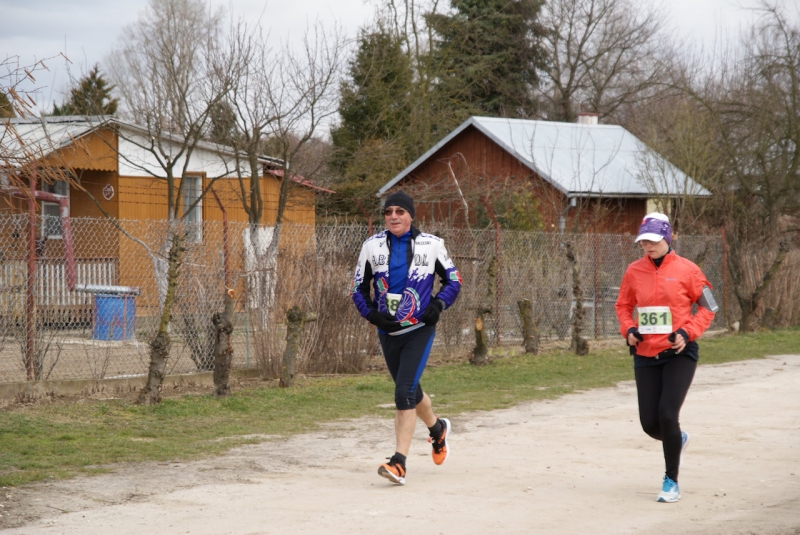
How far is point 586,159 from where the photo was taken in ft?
99.1

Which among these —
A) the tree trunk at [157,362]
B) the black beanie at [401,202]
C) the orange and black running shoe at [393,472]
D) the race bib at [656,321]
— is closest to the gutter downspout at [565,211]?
the tree trunk at [157,362]

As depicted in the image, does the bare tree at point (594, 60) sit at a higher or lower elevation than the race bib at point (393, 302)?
higher

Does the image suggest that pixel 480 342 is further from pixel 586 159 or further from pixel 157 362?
pixel 586 159

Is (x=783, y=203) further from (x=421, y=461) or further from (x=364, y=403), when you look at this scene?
(x=421, y=461)

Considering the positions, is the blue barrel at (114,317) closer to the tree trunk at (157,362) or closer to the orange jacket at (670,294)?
the tree trunk at (157,362)

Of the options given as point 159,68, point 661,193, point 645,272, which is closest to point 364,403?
point 645,272

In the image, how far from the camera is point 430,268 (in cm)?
689

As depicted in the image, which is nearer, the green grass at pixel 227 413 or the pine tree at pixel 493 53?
the green grass at pixel 227 413

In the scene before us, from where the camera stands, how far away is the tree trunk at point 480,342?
13.8m

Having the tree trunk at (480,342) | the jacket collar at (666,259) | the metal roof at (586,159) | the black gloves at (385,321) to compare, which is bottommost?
the tree trunk at (480,342)

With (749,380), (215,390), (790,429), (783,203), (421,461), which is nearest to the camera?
(421,461)

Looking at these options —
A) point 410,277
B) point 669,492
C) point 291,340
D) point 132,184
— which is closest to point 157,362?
point 291,340

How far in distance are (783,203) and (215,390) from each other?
17.6m

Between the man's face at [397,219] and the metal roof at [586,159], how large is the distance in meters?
18.0
